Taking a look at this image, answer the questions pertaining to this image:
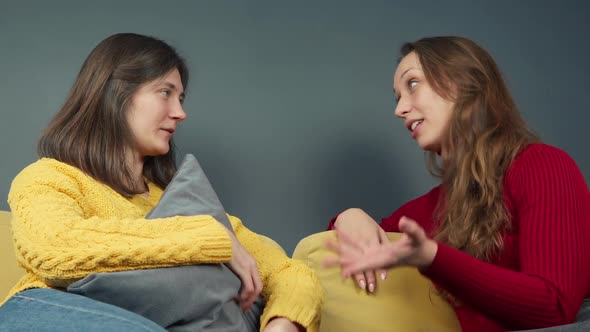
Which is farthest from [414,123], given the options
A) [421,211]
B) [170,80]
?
[170,80]

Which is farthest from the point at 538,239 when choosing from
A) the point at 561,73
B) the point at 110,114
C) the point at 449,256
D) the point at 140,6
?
the point at 140,6

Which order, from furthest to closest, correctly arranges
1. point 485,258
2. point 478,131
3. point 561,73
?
1. point 561,73
2. point 478,131
3. point 485,258

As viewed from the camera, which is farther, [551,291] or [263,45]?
[263,45]

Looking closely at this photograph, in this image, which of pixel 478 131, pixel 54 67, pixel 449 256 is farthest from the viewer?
pixel 54 67

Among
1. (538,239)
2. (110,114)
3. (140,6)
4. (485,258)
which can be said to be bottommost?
(485,258)

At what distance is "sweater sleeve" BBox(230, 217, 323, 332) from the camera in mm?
1531

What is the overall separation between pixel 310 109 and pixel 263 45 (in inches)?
10.9

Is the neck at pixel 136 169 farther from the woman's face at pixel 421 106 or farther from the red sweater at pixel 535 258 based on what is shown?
the red sweater at pixel 535 258

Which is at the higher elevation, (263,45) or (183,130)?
(263,45)

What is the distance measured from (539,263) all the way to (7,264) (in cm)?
128

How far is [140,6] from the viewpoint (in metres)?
2.35

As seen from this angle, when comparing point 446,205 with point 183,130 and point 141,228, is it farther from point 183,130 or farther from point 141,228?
point 183,130

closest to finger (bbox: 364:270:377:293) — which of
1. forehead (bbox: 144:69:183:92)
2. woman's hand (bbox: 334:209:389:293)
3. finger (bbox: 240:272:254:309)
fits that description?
woman's hand (bbox: 334:209:389:293)

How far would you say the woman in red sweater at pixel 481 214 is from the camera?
1.30m
